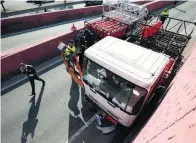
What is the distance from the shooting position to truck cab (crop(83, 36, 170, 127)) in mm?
3865

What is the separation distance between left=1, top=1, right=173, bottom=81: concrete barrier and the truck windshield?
4487mm

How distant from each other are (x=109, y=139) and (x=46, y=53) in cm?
612

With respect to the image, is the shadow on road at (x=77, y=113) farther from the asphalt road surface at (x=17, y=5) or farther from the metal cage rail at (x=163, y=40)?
the asphalt road surface at (x=17, y=5)

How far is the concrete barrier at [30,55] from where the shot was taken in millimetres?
6969

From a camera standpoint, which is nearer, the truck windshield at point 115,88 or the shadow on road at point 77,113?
the truck windshield at point 115,88

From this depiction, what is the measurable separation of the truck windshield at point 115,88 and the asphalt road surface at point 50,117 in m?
1.69

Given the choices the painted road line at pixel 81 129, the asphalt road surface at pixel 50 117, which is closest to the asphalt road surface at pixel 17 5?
the asphalt road surface at pixel 50 117

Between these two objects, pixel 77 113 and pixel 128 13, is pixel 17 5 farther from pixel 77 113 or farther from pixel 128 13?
pixel 77 113

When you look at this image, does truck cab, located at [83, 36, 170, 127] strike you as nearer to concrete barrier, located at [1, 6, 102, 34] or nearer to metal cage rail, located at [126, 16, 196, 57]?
metal cage rail, located at [126, 16, 196, 57]

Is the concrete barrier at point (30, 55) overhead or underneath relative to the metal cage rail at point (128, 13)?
underneath

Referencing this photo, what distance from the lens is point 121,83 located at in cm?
416

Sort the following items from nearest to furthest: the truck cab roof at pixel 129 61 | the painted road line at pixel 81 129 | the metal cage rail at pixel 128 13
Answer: the truck cab roof at pixel 129 61 → the painted road line at pixel 81 129 → the metal cage rail at pixel 128 13

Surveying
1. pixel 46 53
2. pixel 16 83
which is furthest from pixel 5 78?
pixel 46 53

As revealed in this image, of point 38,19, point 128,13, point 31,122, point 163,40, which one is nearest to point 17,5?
point 38,19
